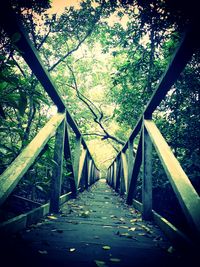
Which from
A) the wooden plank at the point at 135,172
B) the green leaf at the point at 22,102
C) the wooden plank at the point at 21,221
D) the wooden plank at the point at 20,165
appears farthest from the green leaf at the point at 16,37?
the wooden plank at the point at 135,172

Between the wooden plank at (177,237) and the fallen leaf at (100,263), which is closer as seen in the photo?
the fallen leaf at (100,263)

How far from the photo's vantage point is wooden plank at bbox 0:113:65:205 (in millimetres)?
1308

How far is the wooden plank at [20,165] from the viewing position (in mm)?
1308

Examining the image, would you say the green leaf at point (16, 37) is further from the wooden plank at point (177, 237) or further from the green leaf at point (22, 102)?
the wooden plank at point (177, 237)

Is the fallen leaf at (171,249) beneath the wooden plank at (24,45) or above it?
beneath

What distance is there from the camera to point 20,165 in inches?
60.1

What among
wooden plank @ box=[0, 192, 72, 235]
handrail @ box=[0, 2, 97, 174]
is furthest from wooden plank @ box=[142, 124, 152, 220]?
handrail @ box=[0, 2, 97, 174]

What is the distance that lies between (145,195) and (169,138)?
1.41 metres

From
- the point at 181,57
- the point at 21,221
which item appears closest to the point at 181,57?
the point at 181,57

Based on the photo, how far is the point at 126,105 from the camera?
5043mm

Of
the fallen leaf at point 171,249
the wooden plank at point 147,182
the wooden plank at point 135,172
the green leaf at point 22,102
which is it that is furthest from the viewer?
the wooden plank at point 135,172

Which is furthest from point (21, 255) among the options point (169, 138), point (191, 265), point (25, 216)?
point (169, 138)

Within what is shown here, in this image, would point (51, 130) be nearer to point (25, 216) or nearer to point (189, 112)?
point (25, 216)

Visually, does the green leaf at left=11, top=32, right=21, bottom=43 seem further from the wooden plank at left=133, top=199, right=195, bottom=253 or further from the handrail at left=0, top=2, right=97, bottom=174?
the wooden plank at left=133, top=199, right=195, bottom=253
